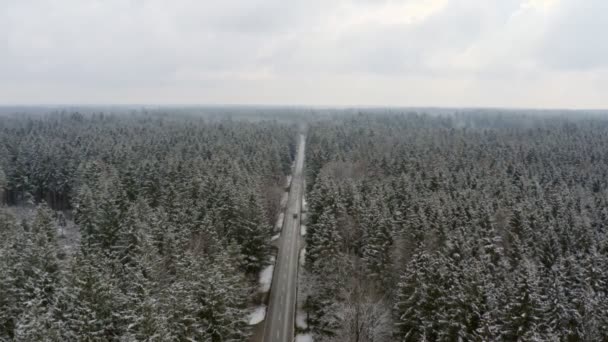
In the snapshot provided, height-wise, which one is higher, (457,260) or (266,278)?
(457,260)

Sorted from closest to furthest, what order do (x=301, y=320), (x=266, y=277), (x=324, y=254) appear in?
1. (x=301, y=320)
2. (x=324, y=254)
3. (x=266, y=277)

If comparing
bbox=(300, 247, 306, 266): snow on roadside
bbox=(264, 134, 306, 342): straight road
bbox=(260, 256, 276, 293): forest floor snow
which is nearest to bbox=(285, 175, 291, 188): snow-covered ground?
bbox=(264, 134, 306, 342): straight road

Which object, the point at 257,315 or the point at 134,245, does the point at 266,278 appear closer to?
the point at 257,315

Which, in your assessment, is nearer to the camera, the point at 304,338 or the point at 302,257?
the point at 304,338

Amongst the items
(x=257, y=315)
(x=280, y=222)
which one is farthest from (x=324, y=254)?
(x=280, y=222)

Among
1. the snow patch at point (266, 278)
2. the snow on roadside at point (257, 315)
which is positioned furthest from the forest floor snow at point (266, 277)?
the snow on roadside at point (257, 315)

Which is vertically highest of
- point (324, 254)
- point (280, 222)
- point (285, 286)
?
point (324, 254)

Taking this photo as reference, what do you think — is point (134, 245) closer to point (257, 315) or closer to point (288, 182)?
point (257, 315)

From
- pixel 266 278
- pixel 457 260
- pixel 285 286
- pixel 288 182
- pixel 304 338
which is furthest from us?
pixel 288 182
